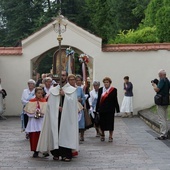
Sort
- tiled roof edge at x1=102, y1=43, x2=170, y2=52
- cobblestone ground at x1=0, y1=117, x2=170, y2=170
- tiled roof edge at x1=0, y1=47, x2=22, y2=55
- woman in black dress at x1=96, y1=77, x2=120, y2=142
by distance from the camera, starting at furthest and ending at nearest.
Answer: tiled roof edge at x1=0, y1=47, x2=22, y2=55, tiled roof edge at x1=102, y1=43, x2=170, y2=52, woman in black dress at x1=96, y1=77, x2=120, y2=142, cobblestone ground at x1=0, y1=117, x2=170, y2=170

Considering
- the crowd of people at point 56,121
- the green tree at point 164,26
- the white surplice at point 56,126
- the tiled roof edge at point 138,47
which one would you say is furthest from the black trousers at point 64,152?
the green tree at point 164,26

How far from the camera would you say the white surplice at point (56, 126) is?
9.71m

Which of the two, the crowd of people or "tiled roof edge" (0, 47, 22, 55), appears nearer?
the crowd of people

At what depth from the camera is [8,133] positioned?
47.6ft

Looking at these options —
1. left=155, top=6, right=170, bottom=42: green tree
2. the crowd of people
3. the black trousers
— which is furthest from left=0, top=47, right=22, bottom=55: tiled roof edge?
the black trousers

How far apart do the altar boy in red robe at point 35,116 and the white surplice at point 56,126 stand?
17.3 inches

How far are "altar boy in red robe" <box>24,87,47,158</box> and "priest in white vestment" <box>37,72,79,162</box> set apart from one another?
438 mm

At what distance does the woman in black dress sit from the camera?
12.6m

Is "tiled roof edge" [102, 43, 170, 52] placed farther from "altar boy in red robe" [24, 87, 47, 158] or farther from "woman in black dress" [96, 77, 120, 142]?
"altar boy in red robe" [24, 87, 47, 158]

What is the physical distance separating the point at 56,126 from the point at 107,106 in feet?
10.1

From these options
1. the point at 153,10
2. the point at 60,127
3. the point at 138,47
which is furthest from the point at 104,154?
the point at 153,10

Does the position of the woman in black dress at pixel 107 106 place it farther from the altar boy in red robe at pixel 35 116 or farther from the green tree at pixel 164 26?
the green tree at pixel 164 26

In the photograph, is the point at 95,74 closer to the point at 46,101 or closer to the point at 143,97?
the point at 143,97

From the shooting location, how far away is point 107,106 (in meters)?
12.6
